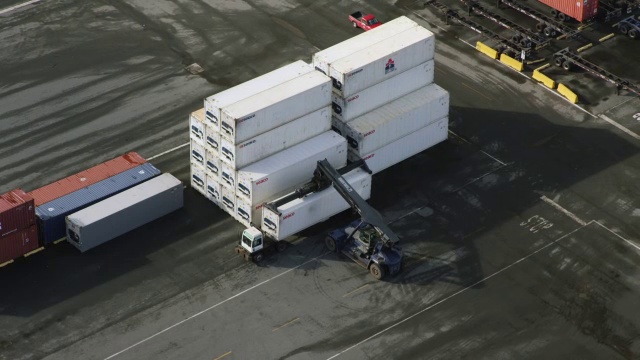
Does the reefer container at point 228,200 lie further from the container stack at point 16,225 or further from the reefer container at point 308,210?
the container stack at point 16,225

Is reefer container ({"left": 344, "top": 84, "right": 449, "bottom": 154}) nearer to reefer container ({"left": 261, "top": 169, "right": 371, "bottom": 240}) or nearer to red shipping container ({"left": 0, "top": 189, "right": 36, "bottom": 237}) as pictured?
reefer container ({"left": 261, "top": 169, "right": 371, "bottom": 240})

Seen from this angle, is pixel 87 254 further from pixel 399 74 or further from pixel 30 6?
pixel 30 6

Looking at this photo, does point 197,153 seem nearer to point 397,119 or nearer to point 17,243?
point 17,243

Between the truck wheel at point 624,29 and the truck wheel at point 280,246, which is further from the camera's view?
the truck wheel at point 624,29

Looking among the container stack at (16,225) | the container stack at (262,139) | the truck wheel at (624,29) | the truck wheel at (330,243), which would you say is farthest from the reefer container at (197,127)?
the truck wheel at (624,29)

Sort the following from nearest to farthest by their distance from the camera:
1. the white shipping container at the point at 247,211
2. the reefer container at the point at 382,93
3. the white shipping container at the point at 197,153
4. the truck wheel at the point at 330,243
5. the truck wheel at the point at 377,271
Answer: the truck wheel at the point at 377,271, the truck wheel at the point at 330,243, the white shipping container at the point at 247,211, the white shipping container at the point at 197,153, the reefer container at the point at 382,93

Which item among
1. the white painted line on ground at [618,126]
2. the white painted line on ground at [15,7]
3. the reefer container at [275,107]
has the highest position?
the reefer container at [275,107]

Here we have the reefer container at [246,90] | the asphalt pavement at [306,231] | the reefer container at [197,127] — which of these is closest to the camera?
the asphalt pavement at [306,231]

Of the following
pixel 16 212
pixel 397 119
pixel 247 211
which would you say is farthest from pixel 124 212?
pixel 397 119
